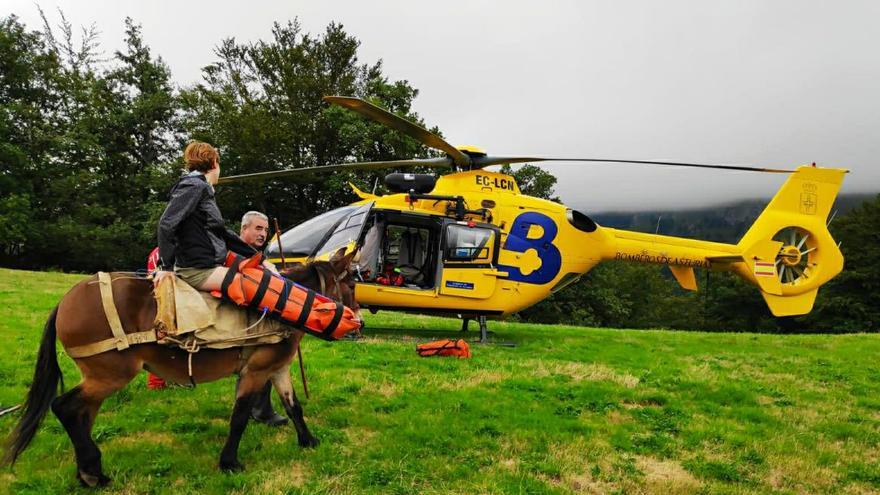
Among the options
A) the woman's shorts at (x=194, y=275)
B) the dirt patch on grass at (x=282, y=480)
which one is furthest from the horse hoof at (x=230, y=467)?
the woman's shorts at (x=194, y=275)

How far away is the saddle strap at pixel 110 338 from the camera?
3607 mm

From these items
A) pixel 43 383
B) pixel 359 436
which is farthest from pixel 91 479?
pixel 359 436

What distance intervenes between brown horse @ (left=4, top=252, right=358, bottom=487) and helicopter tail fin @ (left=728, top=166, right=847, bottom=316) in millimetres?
10821

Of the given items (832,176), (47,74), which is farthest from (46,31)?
(832,176)

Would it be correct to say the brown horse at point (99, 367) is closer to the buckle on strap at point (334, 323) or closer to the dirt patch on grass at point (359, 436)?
the buckle on strap at point (334, 323)

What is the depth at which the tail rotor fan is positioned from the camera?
1127cm

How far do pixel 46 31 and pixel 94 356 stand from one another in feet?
144

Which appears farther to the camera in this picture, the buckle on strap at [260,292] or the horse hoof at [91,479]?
the buckle on strap at [260,292]

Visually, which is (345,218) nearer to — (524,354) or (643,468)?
(524,354)

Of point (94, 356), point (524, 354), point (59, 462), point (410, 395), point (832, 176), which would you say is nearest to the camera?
point (94, 356)

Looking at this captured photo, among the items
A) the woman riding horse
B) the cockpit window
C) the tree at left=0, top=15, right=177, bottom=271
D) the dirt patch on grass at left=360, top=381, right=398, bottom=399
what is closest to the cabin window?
the cockpit window

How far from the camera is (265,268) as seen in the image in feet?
13.8

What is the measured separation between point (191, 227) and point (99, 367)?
1.19 metres

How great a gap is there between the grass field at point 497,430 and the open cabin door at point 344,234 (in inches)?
67.9
